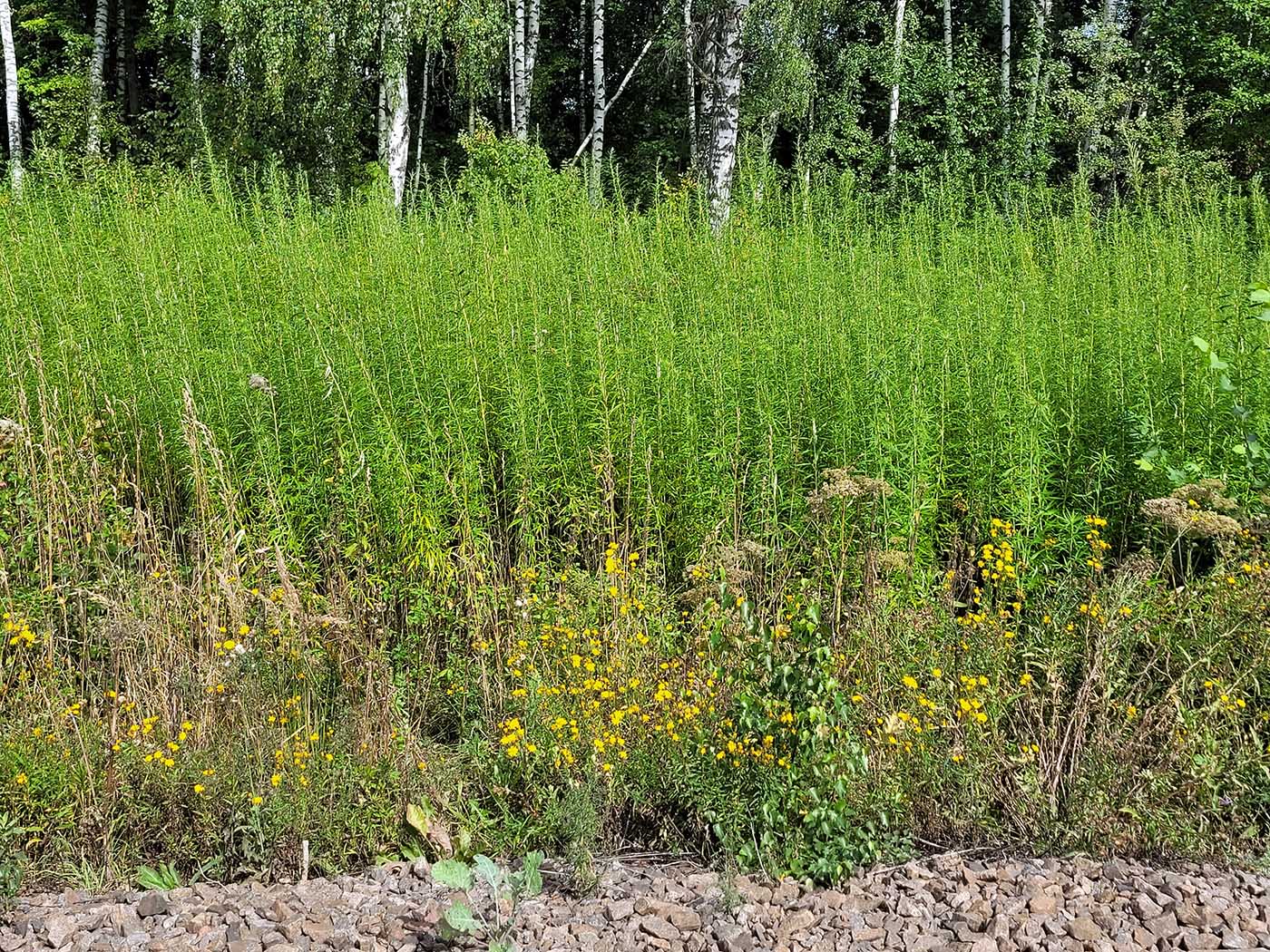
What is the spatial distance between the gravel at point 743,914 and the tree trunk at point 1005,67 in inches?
561

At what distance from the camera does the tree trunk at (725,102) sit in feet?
27.8

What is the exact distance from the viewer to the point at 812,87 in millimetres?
15430

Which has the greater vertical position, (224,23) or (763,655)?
(224,23)

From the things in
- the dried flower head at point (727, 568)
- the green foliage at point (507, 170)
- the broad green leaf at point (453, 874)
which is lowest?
the broad green leaf at point (453, 874)

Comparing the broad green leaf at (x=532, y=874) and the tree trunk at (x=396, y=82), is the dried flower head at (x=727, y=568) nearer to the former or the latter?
the broad green leaf at (x=532, y=874)

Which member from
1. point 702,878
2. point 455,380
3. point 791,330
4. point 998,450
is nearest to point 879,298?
point 791,330

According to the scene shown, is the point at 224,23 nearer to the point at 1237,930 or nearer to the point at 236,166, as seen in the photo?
the point at 236,166

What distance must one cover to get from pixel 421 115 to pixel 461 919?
1805cm

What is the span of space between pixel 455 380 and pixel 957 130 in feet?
44.2

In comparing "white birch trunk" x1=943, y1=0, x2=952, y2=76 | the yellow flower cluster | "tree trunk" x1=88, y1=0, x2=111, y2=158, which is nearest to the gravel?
the yellow flower cluster

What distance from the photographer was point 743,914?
2.30 m

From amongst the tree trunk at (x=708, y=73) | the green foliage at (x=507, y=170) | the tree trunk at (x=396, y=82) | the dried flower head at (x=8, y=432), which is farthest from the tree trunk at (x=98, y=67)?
the dried flower head at (x=8, y=432)

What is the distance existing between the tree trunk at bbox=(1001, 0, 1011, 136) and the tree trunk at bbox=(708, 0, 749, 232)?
305 inches

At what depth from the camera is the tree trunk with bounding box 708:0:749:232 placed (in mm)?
8461
